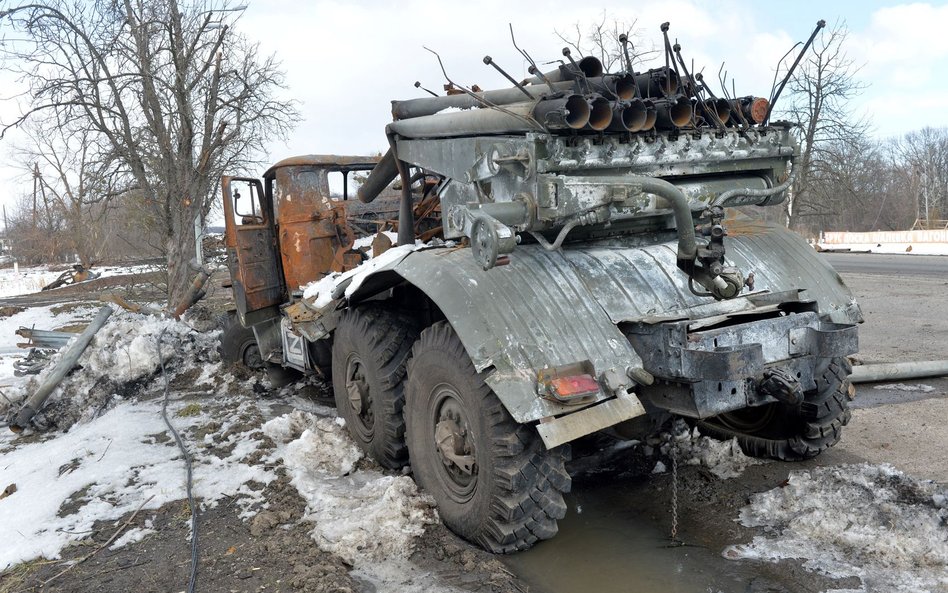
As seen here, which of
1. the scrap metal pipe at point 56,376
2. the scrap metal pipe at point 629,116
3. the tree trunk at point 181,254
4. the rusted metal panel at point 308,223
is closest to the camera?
the scrap metal pipe at point 629,116

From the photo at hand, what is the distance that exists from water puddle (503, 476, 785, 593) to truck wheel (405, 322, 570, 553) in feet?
0.71

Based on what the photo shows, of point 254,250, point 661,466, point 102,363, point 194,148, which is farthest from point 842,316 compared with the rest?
point 194,148

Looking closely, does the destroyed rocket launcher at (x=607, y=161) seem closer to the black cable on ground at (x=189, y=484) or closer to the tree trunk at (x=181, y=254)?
the black cable on ground at (x=189, y=484)

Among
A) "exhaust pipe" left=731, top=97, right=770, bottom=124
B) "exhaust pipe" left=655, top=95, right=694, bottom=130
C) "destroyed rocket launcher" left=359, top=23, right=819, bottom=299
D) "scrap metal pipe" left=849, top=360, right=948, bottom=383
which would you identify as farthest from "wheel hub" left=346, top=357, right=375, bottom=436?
"scrap metal pipe" left=849, top=360, right=948, bottom=383

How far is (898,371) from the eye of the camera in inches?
274

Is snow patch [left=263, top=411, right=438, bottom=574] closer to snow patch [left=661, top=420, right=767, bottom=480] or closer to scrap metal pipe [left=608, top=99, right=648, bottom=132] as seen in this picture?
snow patch [left=661, top=420, right=767, bottom=480]

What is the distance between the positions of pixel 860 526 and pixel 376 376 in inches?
120

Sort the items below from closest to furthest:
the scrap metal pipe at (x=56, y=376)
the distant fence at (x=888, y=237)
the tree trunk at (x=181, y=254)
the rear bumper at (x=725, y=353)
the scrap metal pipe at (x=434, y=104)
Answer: the rear bumper at (x=725, y=353) < the scrap metal pipe at (x=434, y=104) < the scrap metal pipe at (x=56, y=376) < the tree trunk at (x=181, y=254) < the distant fence at (x=888, y=237)

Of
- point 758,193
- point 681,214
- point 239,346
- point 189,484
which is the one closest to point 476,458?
point 681,214

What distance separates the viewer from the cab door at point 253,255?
7293 mm

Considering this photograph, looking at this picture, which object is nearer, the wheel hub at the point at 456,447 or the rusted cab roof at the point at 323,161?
the wheel hub at the point at 456,447

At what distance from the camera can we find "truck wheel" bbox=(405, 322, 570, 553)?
3.70 m

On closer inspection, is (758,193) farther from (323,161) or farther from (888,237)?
(888,237)

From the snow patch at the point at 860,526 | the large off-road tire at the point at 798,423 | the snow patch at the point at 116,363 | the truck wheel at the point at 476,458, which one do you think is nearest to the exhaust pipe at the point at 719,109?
the large off-road tire at the point at 798,423
